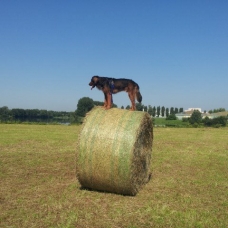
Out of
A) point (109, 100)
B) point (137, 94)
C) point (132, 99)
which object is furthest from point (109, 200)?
point (137, 94)

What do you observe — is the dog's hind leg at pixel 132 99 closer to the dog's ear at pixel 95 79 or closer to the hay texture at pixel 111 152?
the hay texture at pixel 111 152

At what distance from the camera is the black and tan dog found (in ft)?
25.9

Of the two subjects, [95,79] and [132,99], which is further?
[132,99]

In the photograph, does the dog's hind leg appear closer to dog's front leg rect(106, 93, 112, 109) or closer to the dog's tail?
the dog's tail

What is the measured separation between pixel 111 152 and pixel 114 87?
2.02 meters

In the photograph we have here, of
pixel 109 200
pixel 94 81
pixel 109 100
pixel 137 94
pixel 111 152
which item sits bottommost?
pixel 109 200

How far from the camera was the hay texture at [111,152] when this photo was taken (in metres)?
6.86

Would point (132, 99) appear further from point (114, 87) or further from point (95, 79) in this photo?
point (95, 79)

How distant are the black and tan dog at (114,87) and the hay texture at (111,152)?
52 cm

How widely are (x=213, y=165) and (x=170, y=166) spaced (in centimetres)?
165

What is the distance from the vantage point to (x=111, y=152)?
273 inches

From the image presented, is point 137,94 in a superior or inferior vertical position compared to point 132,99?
superior

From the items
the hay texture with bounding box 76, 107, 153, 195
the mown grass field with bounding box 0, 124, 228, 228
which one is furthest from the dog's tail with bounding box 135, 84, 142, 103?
the mown grass field with bounding box 0, 124, 228, 228

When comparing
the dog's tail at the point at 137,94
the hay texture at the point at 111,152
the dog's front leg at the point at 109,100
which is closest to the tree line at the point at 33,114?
the dog's tail at the point at 137,94
